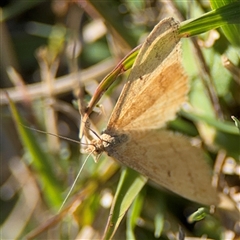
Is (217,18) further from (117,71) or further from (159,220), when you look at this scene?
(159,220)

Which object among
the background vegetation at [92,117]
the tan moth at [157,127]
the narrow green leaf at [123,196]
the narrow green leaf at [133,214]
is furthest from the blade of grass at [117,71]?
the narrow green leaf at [133,214]

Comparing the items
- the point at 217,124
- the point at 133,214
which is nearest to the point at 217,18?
the point at 217,124

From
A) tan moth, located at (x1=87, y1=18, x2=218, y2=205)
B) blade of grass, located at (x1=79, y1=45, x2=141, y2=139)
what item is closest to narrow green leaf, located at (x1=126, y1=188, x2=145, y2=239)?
tan moth, located at (x1=87, y1=18, x2=218, y2=205)

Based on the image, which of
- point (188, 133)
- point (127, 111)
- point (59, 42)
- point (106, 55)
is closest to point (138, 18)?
point (106, 55)

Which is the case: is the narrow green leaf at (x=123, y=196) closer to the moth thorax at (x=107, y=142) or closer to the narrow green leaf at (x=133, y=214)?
the narrow green leaf at (x=133, y=214)

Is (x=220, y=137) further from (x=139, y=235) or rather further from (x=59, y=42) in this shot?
(x=59, y=42)

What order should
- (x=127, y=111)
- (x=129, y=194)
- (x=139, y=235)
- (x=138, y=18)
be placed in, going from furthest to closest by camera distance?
(x=138, y=18)
(x=139, y=235)
(x=129, y=194)
(x=127, y=111)
